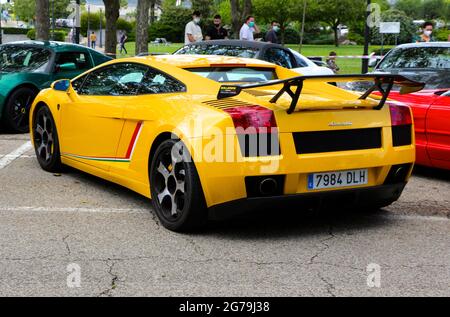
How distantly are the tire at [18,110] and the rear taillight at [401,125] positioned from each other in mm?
6686

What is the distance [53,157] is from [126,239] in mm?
2514

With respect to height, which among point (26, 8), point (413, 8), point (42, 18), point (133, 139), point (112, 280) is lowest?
point (112, 280)

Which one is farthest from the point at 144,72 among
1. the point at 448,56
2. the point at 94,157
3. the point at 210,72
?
the point at 448,56

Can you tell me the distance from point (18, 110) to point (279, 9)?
64.8 metres

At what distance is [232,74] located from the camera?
5984mm

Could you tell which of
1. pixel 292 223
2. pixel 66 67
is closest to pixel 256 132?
pixel 292 223

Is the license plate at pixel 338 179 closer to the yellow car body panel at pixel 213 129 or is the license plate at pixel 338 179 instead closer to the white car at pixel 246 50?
the yellow car body panel at pixel 213 129

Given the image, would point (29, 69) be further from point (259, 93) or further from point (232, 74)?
point (259, 93)

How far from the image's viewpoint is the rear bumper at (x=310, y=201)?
4.83 metres

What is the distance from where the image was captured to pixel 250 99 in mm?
5051

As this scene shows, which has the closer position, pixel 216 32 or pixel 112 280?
pixel 112 280

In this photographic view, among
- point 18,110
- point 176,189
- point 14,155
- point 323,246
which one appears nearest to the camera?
point 323,246

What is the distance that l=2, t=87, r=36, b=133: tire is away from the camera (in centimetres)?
1039

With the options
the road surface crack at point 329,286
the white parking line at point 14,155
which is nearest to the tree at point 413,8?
the white parking line at point 14,155
